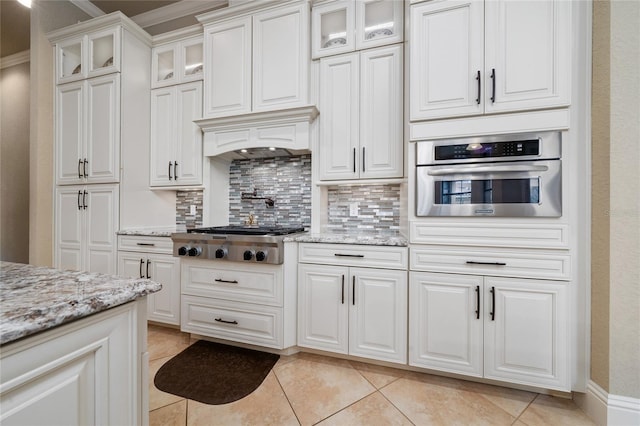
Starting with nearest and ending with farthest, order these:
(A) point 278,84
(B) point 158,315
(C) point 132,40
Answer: (A) point 278,84 < (B) point 158,315 < (C) point 132,40

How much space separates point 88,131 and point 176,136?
0.88 metres

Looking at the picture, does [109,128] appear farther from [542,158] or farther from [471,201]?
[542,158]

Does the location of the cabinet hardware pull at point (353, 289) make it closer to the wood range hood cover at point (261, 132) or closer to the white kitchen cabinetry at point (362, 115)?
the white kitchen cabinetry at point (362, 115)

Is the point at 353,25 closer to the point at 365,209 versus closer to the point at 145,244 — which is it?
the point at 365,209

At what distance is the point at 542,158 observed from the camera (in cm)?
164

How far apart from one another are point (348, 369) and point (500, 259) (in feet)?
4.26

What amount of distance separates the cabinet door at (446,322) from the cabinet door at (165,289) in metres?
2.09

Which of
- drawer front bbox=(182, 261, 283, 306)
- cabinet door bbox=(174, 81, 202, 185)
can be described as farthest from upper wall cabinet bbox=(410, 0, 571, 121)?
cabinet door bbox=(174, 81, 202, 185)

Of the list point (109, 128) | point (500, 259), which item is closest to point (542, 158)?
point (500, 259)

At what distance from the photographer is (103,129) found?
2760mm

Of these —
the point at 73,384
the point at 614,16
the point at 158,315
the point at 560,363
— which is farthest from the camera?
the point at 158,315

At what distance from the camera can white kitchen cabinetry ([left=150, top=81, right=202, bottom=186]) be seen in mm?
2809

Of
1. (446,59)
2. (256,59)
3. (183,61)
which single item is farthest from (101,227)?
(446,59)

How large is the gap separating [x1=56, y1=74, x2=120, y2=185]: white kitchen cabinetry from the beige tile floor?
Result: 2.07 m
